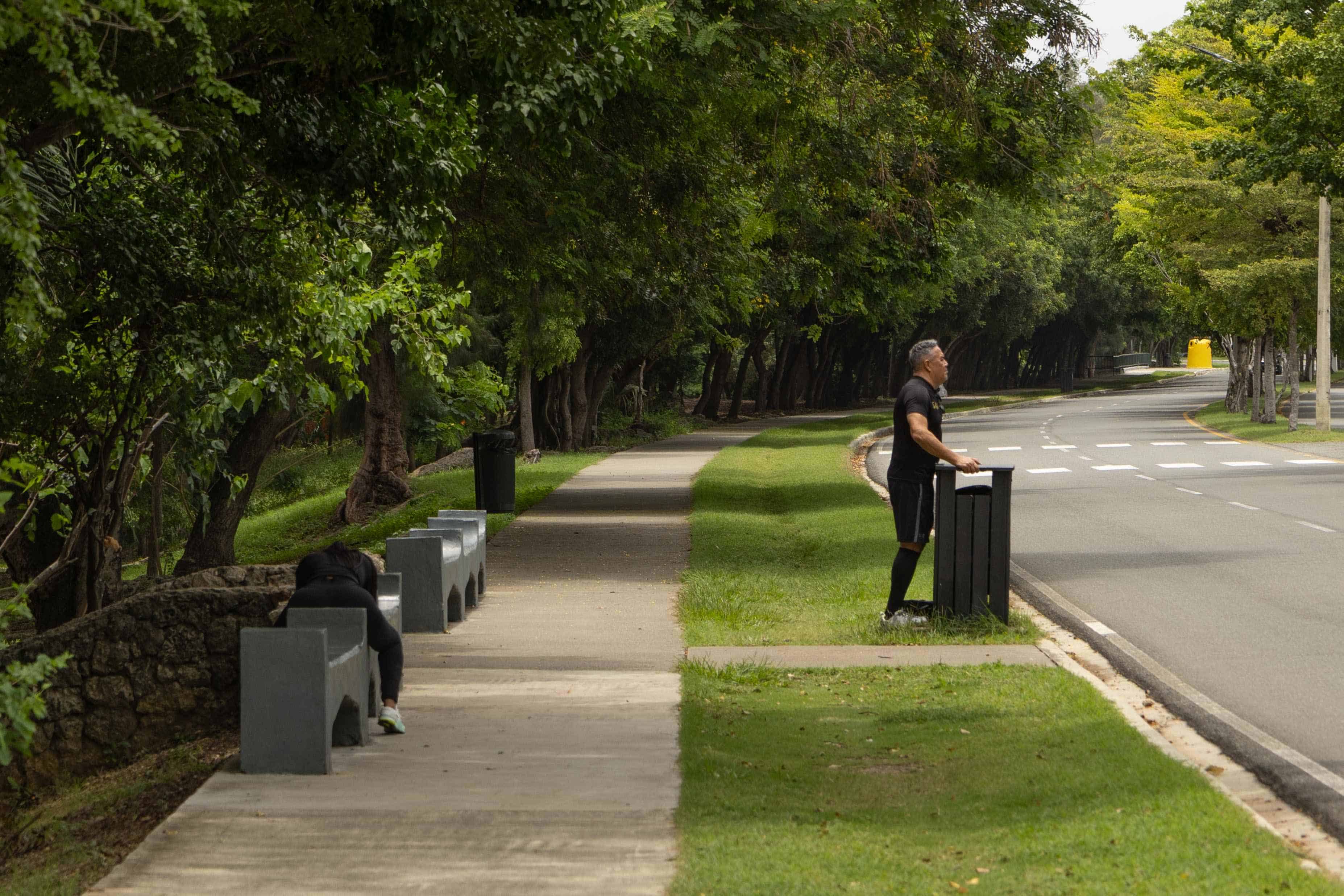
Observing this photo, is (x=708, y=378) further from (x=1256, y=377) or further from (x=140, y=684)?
(x=140, y=684)

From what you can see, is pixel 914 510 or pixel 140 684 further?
pixel 914 510

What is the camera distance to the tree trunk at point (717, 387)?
58.1 meters

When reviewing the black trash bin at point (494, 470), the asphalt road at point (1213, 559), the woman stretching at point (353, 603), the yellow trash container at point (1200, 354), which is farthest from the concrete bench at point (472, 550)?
the yellow trash container at point (1200, 354)

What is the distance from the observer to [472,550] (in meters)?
12.7

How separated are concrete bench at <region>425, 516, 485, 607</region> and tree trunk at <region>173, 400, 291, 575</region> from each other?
688 cm

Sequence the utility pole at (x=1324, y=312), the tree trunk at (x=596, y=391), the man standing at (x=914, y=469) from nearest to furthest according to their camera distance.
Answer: the man standing at (x=914, y=469) → the utility pole at (x=1324, y=312) → the tree trunk at (x=596, y=391)

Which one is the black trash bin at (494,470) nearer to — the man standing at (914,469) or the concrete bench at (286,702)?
the man standing at (914,469)

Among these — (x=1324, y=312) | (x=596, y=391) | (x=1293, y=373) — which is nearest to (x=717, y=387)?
(x=596, y=391)

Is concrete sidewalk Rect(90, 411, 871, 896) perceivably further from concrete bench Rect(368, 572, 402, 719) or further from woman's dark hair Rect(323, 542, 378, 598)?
woman's dark hair Rect(323, 542, 378, 598)

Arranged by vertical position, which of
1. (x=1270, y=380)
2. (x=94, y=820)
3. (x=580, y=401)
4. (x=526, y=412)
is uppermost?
(x=1270, y=380)

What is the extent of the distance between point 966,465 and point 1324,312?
28685 mm

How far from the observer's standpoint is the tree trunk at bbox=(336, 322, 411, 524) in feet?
90.8

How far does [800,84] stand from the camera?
15461 millimetres

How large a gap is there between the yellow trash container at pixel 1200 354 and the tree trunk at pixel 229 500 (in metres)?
107
